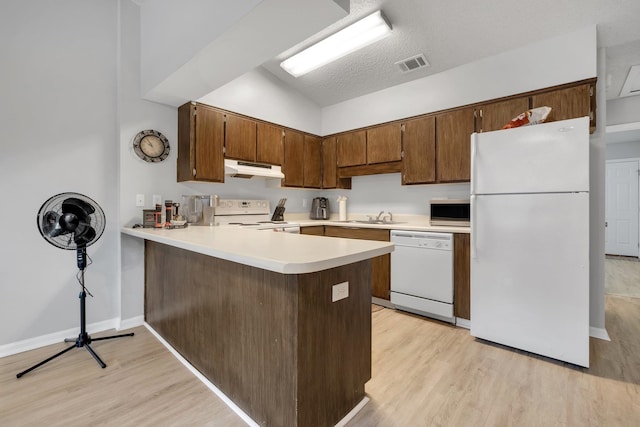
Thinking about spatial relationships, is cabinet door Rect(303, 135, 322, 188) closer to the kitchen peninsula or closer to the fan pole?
the kitchen peninsula

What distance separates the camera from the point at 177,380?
179cm

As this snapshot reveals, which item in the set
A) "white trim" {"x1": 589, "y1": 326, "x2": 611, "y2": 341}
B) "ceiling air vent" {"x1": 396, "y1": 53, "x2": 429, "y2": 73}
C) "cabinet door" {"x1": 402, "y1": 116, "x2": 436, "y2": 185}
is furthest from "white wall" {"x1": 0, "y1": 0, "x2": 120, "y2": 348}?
"white trim" {"x1": 589, "y1": 326, "x2": 611, "y2": 341}

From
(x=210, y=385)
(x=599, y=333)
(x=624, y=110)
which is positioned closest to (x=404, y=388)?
(x=210, y=385)

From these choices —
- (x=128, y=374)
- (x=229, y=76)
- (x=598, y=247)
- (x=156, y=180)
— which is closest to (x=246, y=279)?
(x=128, y=374)

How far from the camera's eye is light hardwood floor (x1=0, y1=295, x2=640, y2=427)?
1467 mm

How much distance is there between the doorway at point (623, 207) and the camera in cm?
560

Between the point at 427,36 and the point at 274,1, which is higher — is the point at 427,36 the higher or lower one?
the higher one

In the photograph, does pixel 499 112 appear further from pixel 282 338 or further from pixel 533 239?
pixel 282 338

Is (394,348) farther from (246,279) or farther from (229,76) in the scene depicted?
(229,76)

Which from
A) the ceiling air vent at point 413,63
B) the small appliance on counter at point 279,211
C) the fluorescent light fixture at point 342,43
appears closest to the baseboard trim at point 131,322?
the small appliance on counter at point 279,211

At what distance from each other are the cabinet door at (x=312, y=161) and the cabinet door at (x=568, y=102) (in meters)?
2.54

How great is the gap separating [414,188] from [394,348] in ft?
6.43

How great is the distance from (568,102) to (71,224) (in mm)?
3909

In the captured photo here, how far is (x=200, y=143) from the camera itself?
9.20 feet
